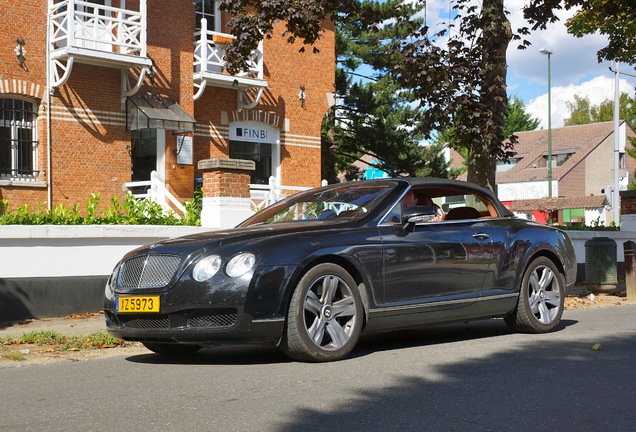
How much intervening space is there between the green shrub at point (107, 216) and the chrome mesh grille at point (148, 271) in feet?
17.7

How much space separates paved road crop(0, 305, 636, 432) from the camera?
16.8ft

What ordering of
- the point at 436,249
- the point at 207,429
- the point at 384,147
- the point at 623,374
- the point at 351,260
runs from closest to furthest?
the point at 207,429 < the point at 623,374 < the point at 351,260 < the point at 436,249 < the point at 384,147

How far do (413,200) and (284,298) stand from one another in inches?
78.4

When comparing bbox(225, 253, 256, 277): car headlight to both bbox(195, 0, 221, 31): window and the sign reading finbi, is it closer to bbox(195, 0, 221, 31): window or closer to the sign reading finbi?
bbox(195, 0, 221, 31): window

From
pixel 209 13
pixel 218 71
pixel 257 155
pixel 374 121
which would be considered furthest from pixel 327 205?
pixel 374 121

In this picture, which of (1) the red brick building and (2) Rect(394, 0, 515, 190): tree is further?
(1) the red brick building

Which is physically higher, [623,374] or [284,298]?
[284,298]

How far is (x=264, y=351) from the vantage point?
8320 millimetres

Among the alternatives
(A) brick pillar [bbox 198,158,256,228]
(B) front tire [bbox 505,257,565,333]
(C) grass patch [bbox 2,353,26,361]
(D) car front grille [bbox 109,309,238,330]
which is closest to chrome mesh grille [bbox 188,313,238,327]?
(D) car front grille [bbox 109,309,238,330]

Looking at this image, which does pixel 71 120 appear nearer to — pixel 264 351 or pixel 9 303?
pixel 9 303

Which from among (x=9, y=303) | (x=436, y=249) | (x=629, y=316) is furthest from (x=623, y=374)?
(x=9, y=303)

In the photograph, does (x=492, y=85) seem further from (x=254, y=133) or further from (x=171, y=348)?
(x=254, y=133)

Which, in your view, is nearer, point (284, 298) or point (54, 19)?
point (284, 298)

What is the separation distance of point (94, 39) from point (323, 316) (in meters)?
16.1
